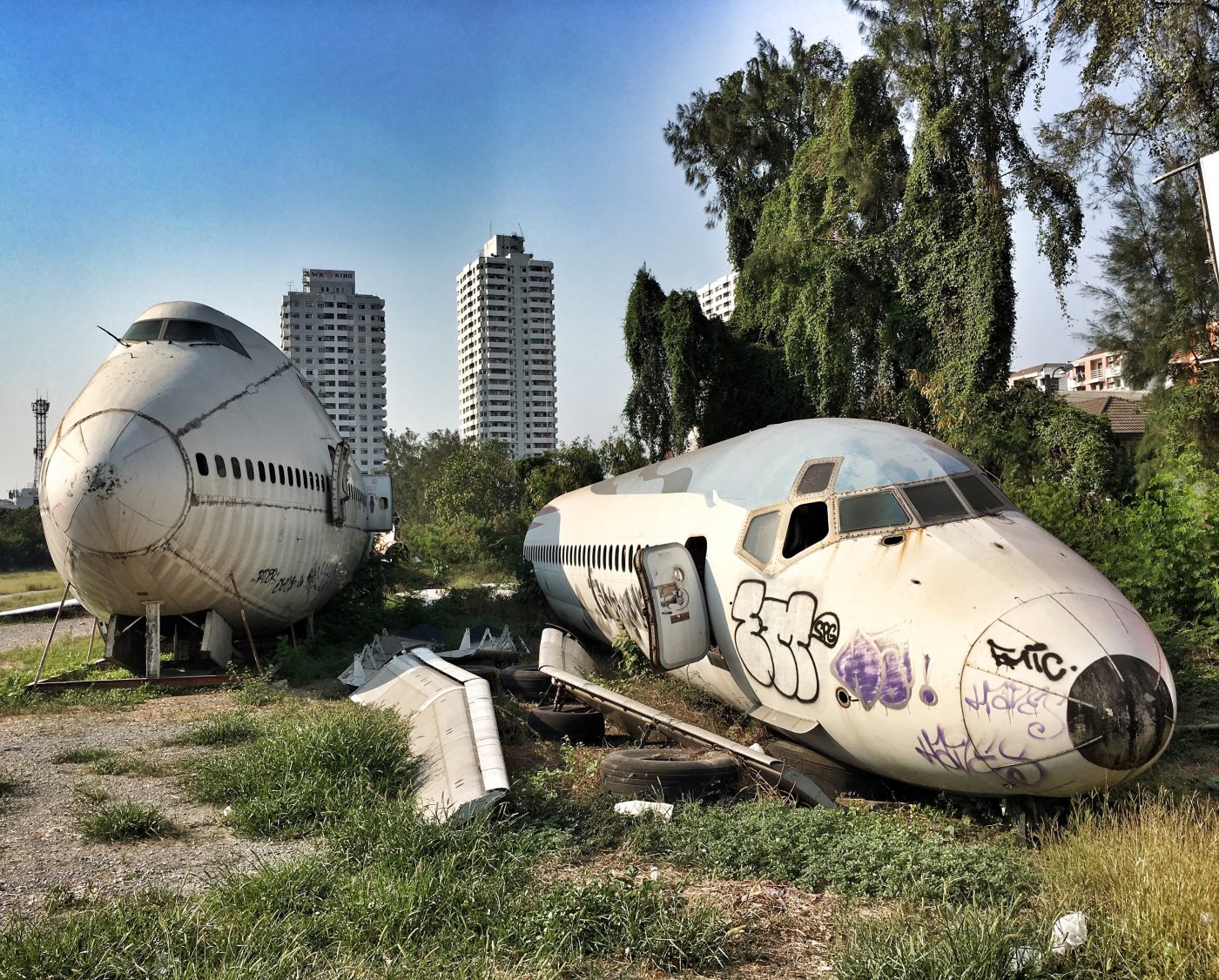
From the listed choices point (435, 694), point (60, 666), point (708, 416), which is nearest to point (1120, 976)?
point (435, 694)

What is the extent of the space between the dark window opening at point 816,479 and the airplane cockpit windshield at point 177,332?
1218 centimetres

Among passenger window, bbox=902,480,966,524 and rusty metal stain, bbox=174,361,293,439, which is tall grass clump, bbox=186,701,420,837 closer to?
passenger window, bbox=902,480,966,524

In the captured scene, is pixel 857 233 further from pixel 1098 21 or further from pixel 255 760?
pixel 255 760

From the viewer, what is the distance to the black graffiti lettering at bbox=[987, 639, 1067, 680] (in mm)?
5812

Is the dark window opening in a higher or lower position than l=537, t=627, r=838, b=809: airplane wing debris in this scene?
higher

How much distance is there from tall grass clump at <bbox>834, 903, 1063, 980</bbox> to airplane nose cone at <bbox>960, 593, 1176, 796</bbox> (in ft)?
4.10

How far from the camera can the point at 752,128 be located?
40.2 metres

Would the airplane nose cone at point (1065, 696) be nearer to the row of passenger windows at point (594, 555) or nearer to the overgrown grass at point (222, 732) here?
the row of passenger windows at point (594, 555)

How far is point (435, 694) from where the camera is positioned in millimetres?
10781

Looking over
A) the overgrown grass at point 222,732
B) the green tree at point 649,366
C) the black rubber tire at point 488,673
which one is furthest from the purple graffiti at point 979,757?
the green tree at point 649,366

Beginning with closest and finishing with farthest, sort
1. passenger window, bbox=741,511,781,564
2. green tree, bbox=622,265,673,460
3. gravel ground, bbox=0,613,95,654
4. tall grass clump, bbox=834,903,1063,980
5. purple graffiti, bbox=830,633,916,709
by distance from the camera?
tall grass clump, bbox=834,903,1063,980 < purple graffiti, bbox=830,633,916,709 < passenger window, bbox=741,511,781,564 < gravel ground, bbox=0,613,95,654 < green tree, bbox=622,265,673,460

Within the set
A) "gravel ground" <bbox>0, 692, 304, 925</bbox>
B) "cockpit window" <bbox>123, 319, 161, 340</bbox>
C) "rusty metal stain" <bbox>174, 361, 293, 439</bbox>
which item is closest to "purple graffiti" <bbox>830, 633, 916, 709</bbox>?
"gravel ground" <bbox>0, 692, 304, 925</bbox>

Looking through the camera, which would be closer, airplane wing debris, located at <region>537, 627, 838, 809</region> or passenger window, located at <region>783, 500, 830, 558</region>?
airplane wing debris, located at <region>537, 627, 838, 809</region>

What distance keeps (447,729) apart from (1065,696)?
5934 millimetres
